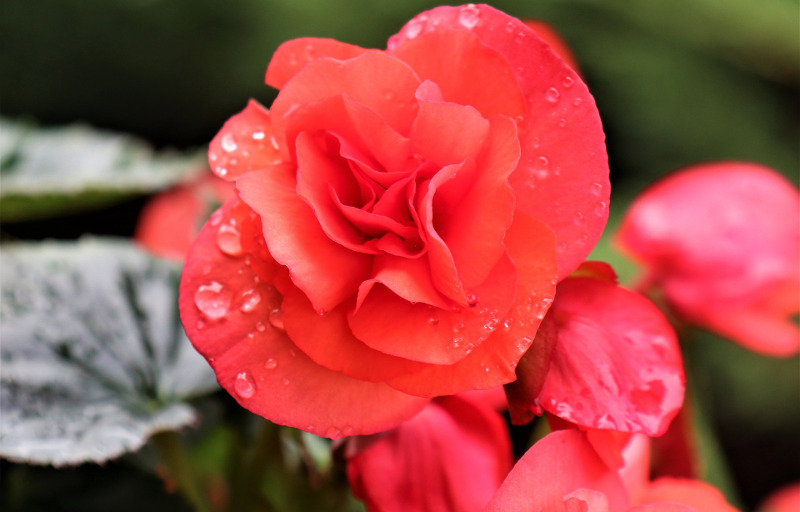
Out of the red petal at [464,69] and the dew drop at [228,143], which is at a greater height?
the red petal at [464,69]

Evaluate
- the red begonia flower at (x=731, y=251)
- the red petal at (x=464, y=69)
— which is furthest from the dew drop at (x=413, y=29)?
the red begonia flower at (x=731, y=251)

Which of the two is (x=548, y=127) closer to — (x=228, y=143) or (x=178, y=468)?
(x=228, y=143)

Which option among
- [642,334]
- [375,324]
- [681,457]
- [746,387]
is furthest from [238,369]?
[746,387]

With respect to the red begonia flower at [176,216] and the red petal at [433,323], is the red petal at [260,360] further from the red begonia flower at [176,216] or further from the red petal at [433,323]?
the red begonia flower at [176,216]

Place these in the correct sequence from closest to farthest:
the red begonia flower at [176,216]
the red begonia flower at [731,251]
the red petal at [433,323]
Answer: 1. the red petal at [433,323]
2. the red begonia flower at [731,251]
3. the red begonia flower at [176,216]

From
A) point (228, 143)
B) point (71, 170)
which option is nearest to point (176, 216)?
point (71, 170)

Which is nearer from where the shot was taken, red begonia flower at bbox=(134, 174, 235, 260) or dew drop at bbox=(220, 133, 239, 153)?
dew drop at bbox=(220, 133, 239, 153)

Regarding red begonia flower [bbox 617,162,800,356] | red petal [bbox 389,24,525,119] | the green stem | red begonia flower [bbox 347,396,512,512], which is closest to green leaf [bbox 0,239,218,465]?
the green stem

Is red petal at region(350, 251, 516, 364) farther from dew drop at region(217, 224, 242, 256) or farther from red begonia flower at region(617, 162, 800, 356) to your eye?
red begonia flower at region(617, 162, 800, 356)
